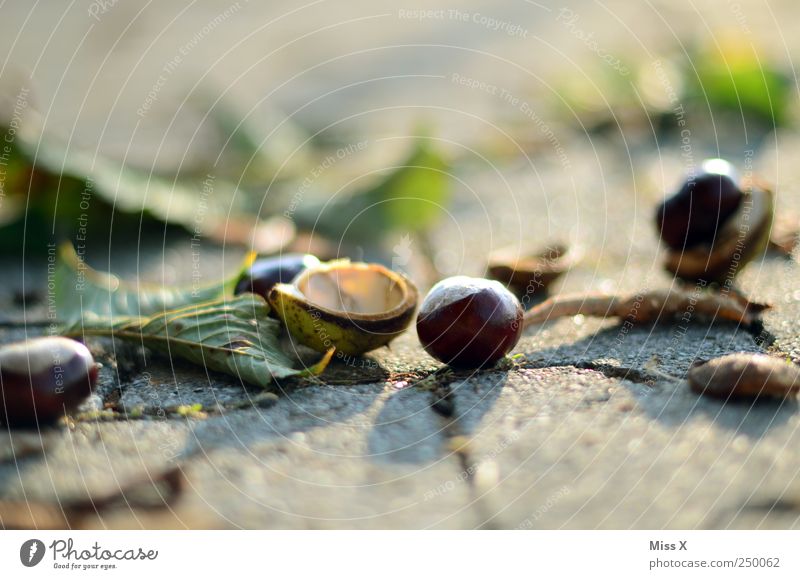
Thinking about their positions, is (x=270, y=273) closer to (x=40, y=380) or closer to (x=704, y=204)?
(x=40, y=380)

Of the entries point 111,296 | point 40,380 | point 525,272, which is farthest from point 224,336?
point 525,272

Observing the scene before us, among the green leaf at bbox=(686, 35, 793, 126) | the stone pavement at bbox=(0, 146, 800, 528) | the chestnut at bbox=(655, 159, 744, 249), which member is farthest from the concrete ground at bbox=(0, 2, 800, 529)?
the green leaf at bbox=(686, 35, 793, 126)

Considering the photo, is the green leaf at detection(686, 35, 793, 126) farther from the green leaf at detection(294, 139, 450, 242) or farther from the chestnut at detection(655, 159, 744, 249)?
the chestnut at detection(655, 159, 744, 249)

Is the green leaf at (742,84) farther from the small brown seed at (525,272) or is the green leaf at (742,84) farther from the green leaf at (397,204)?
the small brown seed at (525,272)

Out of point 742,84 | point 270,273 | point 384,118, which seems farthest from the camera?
point 384,118

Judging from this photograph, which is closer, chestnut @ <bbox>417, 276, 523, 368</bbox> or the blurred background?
chestnut @ <bbox>417, 276, 523, 368</bbox>
